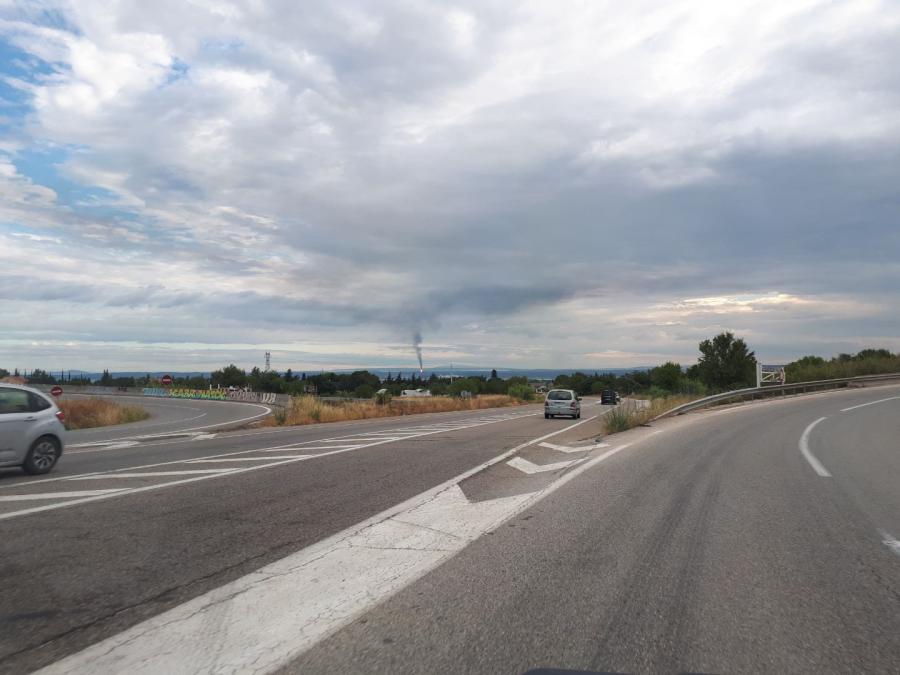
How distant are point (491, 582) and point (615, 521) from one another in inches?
108

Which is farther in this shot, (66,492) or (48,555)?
(66,492)

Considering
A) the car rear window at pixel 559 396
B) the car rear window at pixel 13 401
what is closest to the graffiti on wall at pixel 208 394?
the car rear window at pixel 559 396

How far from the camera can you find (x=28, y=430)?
448 inches

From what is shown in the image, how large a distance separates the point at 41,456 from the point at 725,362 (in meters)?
82.0

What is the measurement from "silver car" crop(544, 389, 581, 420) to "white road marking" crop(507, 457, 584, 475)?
63.4ft

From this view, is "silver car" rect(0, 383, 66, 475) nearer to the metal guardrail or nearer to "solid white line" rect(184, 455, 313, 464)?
"solid white line" rect(184, 455, 313, 464)

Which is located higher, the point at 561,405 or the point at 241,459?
the point at 561,405

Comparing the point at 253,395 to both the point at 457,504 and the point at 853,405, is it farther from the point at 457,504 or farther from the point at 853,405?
the point at 457,504

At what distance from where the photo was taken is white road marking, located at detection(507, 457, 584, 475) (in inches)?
489

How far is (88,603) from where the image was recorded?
5.08m

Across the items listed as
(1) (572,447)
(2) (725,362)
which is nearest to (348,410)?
(1) (572,447)

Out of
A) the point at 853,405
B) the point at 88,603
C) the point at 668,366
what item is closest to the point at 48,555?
the point at 88,603

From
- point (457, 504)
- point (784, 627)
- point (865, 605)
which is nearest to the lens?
point (784, 627)

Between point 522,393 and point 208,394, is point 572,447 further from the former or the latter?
point 208,394
